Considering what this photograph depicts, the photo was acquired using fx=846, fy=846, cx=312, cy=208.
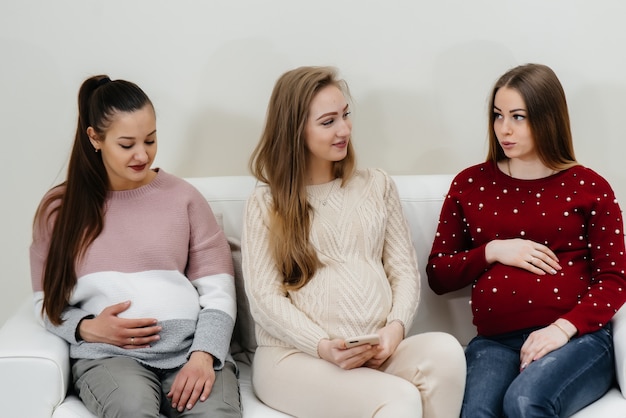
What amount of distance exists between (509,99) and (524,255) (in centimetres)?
39

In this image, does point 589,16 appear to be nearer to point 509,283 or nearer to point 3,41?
point 509,283

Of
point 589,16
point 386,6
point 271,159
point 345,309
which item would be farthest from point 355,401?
point 589,16

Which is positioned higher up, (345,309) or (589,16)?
(589,16)

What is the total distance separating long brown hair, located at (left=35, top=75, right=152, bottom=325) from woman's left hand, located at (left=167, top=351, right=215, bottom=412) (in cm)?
34

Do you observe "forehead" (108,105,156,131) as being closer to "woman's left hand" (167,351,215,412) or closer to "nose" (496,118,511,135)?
"woman's left hand" (167,351,215,412)

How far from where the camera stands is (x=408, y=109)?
2.62 m

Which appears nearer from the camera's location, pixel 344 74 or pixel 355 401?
pixel 355 401

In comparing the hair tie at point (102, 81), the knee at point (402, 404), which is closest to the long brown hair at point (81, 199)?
the hair tie at point (102, 81)

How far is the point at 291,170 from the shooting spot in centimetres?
219

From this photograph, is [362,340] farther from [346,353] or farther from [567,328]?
[567,328]

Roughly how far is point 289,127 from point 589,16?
3.41ft

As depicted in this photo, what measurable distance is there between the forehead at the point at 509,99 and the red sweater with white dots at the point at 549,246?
0.19 meters

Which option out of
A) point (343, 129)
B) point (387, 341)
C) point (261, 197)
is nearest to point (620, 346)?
point (387, 341)

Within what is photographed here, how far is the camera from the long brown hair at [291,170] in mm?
2125
